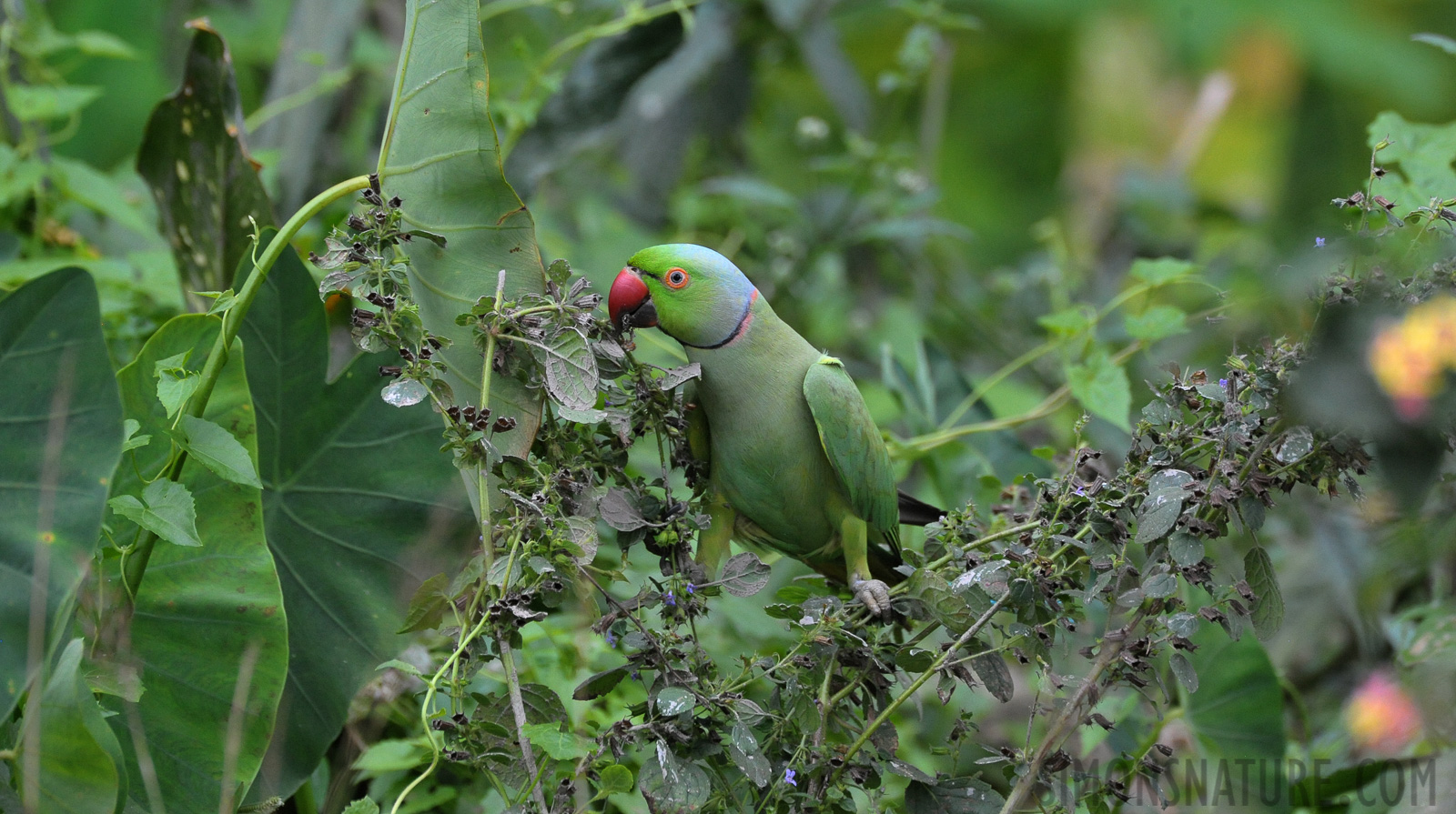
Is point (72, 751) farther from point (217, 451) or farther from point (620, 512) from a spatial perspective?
point (620, 512)

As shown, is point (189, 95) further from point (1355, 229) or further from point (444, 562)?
point (1355, 229)

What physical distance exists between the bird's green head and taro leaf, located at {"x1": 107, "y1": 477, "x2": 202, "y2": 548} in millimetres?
519

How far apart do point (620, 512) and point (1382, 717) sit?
1498mm

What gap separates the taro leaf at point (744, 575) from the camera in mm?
1166

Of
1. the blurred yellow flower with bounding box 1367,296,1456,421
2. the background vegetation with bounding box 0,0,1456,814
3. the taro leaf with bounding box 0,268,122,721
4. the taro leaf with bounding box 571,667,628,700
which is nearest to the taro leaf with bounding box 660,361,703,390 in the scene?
the background vegetation with bounding box 0,0,1456,814

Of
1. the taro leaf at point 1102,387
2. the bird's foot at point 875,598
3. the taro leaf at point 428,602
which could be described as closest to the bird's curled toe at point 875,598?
the bird's foot at point 875,598

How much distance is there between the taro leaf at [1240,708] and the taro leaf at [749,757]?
954mm

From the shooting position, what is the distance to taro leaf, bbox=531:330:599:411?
3.52 ft

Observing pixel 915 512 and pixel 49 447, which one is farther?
pixel 915 512

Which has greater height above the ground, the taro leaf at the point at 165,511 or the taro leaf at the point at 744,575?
the taro leaf at the point at 165,511

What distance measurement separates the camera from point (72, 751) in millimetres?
1006

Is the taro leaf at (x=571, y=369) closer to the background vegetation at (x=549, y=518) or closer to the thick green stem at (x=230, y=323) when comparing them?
the background vegetation at (x=549, y=518)

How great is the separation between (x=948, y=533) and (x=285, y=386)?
93 centimetres

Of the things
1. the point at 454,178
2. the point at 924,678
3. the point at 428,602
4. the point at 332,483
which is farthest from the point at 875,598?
the point at 332,483
